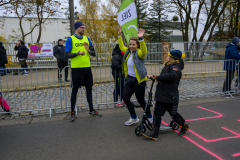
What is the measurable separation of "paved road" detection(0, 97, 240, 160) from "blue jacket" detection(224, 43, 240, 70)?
2.30m

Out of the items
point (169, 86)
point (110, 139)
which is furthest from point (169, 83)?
point (110, 139)

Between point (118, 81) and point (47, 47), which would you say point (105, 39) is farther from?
point (118, 81)

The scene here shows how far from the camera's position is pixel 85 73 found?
4.62m

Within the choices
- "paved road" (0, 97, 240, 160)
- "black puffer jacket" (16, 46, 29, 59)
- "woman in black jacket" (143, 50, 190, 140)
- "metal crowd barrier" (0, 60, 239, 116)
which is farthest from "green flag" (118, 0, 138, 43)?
"black puffer jacket" (16, 46, 29, 59)

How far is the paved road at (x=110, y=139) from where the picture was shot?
3.20 meters

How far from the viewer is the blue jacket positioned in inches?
267

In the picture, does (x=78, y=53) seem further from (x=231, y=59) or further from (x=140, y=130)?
(x=231, y=59)

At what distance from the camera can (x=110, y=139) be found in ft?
12.3

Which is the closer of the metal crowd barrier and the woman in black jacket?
the woman in black jacket

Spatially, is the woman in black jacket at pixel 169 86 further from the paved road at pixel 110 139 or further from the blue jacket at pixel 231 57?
the blue jacket at pixel 231 57

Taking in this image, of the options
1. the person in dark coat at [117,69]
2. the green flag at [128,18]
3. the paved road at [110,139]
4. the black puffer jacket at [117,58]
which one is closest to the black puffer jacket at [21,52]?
the paved road at [110,139]

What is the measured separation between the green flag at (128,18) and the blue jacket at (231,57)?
402 cm

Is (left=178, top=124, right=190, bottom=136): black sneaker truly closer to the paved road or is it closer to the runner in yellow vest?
the paved road

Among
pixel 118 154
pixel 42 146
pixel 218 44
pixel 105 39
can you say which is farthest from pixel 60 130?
pixel 105 39
